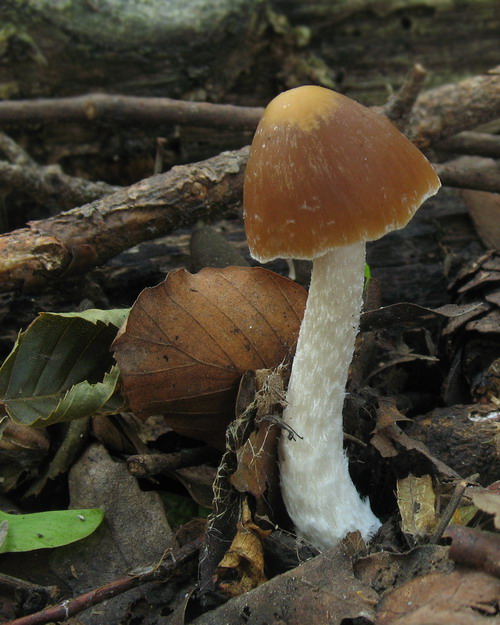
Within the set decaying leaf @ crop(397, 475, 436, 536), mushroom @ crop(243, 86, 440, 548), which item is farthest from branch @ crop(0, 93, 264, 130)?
decaying leaf @ crop(397, 475, 436, 536)

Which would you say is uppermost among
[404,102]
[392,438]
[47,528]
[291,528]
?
[404,102]

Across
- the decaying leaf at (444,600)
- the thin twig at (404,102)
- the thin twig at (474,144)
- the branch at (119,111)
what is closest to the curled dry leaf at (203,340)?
the decaying leaf at (444,600)

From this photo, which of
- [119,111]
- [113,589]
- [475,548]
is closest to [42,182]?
[119,111]

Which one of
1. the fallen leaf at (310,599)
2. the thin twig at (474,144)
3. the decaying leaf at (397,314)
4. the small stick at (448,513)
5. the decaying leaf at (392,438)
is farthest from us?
the thin twig at (474,144)

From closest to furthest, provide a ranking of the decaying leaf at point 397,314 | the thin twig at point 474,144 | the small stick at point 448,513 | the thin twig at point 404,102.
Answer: the small stick at point 448,513 < the decaying leaf at point 397,314 < the thin twig at point 404,102 < the thin twig at point 474,144

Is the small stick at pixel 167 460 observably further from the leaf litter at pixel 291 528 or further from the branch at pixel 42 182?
the branch at pixel 42 182

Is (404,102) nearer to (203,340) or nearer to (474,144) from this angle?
(474,144)

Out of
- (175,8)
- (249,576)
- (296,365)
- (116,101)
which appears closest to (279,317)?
(296,365)
